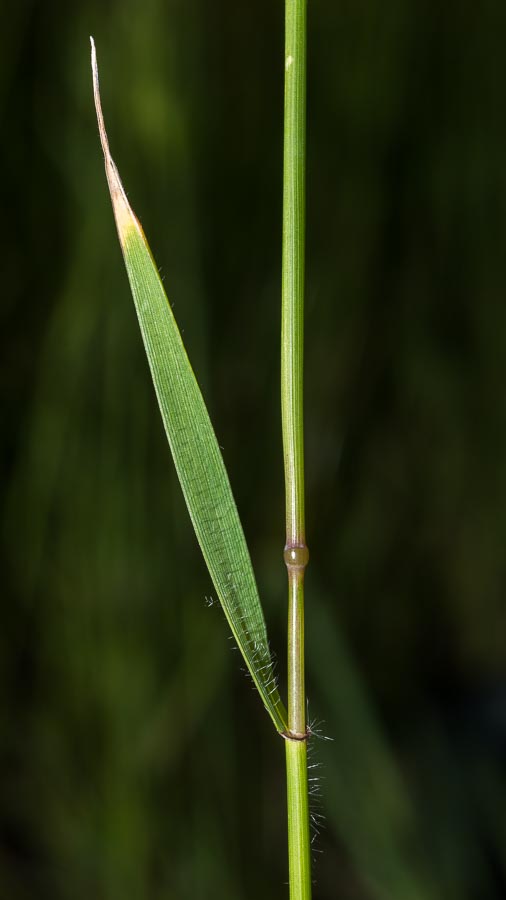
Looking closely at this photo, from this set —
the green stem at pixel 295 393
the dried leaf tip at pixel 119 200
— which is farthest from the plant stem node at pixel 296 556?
the dried leaf tip at pixel 119 200

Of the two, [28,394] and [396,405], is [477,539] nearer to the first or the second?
[396,405]

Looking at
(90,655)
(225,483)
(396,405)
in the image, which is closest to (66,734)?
(90,655)

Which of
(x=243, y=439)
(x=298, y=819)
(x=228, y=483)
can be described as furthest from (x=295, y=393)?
(x=243, y=439)

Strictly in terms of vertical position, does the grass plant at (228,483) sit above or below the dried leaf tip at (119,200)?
below

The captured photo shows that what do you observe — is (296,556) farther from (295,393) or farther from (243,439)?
(243,439)

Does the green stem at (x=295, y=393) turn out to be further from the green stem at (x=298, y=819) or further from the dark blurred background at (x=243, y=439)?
the dark blurred background at (x=243, y=439)

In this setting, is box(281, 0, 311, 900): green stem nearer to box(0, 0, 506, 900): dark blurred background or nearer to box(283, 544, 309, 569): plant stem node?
box(283, 544, 309, 569): plant stem node

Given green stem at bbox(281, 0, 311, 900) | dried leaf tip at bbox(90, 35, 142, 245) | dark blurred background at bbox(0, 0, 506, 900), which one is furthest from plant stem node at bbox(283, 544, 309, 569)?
dark blurred background at bbox(0, 0, 506, 900)
